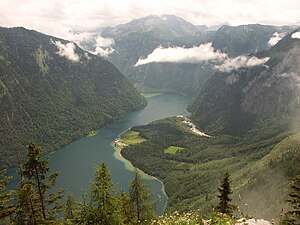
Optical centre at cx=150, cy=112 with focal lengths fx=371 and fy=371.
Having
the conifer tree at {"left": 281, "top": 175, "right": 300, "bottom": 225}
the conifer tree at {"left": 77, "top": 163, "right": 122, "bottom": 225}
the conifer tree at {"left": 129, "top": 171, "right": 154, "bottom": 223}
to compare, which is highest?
the conifer tree at {"left": 281, "top": 175, "right": 300, "bottom": 225}

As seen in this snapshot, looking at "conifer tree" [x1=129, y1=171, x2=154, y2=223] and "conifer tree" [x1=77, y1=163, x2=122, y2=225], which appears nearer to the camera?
"conifer tree" [x1=77, y1=163, x2=122, y2=225]

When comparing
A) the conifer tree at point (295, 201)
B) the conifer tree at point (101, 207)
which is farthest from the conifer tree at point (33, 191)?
the conifer tree at point (295, 201)

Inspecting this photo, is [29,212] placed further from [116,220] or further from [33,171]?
[116,220]

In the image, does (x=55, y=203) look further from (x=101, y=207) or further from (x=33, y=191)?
(x=101, y=207)

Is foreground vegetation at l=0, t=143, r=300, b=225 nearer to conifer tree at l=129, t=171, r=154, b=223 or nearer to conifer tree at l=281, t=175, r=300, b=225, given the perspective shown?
conifer tree at l=281, t=175, r=300, b=225

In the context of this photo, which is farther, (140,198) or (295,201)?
(140,198)

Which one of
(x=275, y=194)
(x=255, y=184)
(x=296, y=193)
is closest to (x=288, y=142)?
(x=255, y=184)

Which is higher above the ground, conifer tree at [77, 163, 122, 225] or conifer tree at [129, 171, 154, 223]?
conifer tree at [77, 163, 122, 225]

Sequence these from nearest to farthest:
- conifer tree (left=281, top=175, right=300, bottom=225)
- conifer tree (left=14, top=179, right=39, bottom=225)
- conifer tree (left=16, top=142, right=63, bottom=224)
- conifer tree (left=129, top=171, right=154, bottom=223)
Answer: conifer tree (left=281, top=175, right=300, bottom=225), conifer tree (left=14, top=179, right=39, bottom=225), conifer tree (left=16, top=142, right=63, bottom=224), conifer tree (left=129, top=171, right=154, bottom=223)

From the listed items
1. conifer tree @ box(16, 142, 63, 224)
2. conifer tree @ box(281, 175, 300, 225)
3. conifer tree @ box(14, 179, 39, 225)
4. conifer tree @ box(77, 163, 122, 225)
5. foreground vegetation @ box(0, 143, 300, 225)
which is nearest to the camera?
conifer tree @ box(281, 175, 300, 225)

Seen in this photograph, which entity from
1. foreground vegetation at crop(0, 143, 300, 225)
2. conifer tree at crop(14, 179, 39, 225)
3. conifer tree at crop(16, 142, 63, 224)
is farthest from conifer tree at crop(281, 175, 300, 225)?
conifer tree at crop(14, 179, 39, 225)

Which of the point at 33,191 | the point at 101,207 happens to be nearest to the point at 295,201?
the point at 101,207
